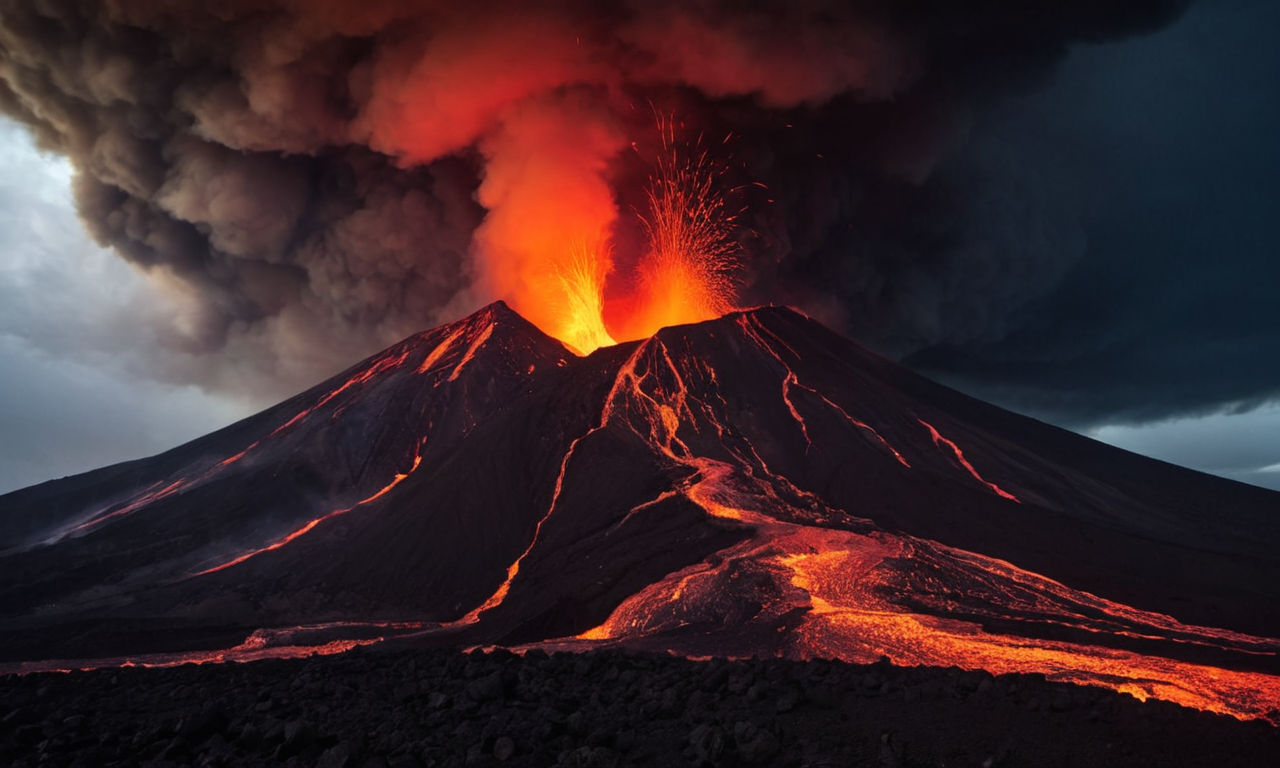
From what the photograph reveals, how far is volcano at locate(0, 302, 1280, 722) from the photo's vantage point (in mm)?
19953

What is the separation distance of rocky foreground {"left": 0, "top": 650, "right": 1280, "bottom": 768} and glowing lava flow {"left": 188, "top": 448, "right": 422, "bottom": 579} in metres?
25.5

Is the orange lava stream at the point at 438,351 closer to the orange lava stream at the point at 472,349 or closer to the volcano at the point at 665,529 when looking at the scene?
the volcano at the point at 665,529

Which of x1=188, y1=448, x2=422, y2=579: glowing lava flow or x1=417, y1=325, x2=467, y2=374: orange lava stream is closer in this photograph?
x1=188, y1=448, x2=422, y2=579: glowing lava flow

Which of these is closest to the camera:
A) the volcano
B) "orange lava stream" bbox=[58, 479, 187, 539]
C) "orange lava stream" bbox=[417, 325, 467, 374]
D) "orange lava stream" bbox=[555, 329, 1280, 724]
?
"orange lava stream" bbox=[555, 329, 1280, 724]

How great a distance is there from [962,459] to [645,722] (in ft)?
120

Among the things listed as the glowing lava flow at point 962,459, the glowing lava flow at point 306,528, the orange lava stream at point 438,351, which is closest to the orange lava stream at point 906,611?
the glowing lava flow at point 962,459

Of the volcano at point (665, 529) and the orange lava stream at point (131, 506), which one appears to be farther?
the orange lava stream at point (131, 506)

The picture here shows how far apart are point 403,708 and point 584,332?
5641 centimetres

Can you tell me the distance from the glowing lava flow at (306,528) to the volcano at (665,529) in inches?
12.4

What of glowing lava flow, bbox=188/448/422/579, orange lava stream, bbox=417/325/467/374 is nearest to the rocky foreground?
glowing lava flow, bbox=188/448/422/579

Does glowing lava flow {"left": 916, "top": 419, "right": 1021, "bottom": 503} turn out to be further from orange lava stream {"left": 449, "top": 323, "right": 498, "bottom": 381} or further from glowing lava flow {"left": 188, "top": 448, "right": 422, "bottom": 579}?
orange lava stream {"left": 449, "top": 323, "right": 498, "bottom": 381}

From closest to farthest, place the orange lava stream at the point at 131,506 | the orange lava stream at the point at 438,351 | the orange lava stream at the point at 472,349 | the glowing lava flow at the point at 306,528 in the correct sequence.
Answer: the glowing lava flow at the point at 306,528 < the orange lava stream at the point at 131,506 < the orange lava stream at the point at 472,349 < the orange lava stream at the point at 438,351

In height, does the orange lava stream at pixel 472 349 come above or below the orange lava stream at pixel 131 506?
above

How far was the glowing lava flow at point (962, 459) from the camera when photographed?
37150 mm
